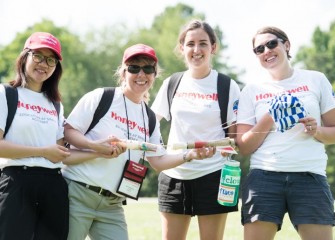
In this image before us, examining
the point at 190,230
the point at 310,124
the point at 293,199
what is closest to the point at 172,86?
the point at 310,124

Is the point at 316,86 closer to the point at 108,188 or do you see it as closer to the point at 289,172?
the point at 289,172

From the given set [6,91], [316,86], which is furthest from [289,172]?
[6,91]

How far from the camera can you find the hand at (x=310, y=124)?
5.06 meters

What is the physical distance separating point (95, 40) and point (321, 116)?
1752 inches

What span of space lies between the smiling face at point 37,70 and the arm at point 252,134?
6.29 feet

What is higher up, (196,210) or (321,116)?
(321,116)

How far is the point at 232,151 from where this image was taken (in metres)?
5.51

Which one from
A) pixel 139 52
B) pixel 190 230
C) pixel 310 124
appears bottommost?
pixel 190 230

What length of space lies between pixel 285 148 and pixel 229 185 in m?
0.64

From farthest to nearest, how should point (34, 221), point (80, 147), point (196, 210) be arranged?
1. point (196, 210)
2. point (80, 147)
3. point (34, 221)

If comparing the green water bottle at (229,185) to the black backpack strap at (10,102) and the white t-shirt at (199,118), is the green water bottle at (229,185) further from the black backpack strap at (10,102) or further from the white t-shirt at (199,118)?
the black backpack strap at (10,102)

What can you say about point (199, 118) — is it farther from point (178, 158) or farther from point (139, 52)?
point (139, 52)

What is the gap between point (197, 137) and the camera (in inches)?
229

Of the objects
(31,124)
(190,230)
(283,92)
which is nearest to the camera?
(31,124)
